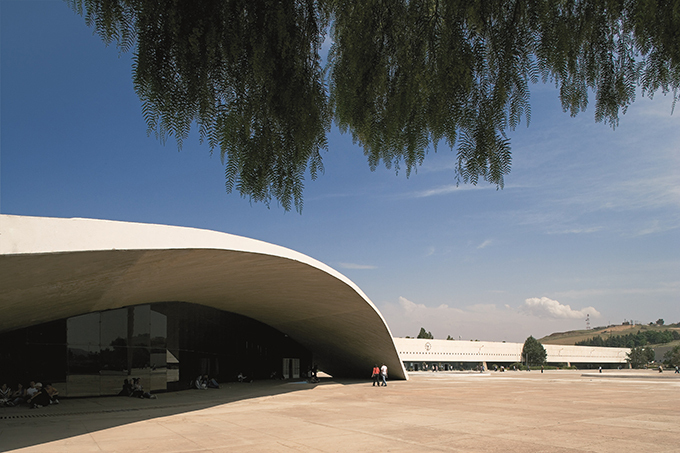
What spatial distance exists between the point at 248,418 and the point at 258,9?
10.8 meters

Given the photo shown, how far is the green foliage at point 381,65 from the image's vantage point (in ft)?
9.06

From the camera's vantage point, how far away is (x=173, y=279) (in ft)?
47.8

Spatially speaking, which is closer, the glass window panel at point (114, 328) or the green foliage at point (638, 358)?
the glass window panel at point (114, 328)

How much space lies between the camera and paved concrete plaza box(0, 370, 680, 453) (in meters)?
7.77

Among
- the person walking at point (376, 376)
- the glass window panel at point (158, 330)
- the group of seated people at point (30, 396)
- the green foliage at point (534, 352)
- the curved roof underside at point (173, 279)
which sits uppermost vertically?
the curved roof underside at point (173, 279)

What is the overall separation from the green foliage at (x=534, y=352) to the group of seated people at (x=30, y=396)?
68995mm

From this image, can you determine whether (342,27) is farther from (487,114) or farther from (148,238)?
(148,238)

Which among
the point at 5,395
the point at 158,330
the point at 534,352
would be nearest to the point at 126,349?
the point at 158,330

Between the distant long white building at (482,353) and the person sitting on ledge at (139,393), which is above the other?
the person sitting on ledge at (139,393)

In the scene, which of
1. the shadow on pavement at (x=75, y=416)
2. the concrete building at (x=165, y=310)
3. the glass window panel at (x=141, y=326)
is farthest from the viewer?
the glass window panel at (x=141, y=326)

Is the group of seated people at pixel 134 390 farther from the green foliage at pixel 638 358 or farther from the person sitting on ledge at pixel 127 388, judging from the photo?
the green foliage at pixel 638 358

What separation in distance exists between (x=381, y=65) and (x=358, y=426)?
8.52 meters

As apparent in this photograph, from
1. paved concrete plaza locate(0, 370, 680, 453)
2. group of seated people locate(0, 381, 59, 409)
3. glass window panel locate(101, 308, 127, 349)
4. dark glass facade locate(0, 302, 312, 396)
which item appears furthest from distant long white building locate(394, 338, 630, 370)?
group of seated people locate(0, 381, 59, 409)

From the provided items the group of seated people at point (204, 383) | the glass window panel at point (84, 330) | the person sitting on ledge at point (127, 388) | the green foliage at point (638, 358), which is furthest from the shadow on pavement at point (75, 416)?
the green foliage at point (638, 358)
